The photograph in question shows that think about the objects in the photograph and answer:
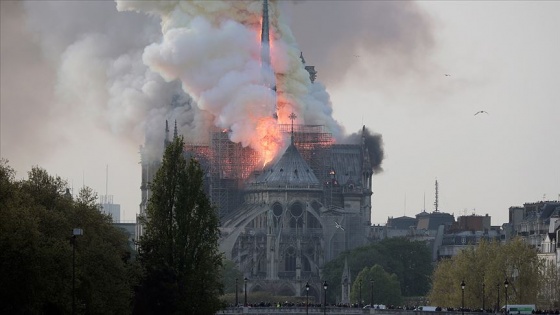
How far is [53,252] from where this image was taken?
407 feet

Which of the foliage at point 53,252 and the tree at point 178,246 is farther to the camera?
the tree at point 178,246

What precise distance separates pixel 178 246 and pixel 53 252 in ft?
64.1

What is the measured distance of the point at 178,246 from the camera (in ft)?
469

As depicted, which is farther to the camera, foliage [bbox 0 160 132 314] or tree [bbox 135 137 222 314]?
tree [bbox 135 137 222 314]

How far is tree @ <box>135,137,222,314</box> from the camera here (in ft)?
463

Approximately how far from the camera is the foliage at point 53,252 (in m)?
119

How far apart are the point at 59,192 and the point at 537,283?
220ft

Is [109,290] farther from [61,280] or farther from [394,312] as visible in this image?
[394,312]

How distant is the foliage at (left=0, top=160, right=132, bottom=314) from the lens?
391 ft

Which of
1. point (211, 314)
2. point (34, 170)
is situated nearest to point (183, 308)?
point (211, 314)

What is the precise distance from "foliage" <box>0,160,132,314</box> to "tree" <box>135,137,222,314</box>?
6.35 feet

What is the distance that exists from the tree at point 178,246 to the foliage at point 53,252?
1936 mm

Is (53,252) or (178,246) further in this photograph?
(178,246)

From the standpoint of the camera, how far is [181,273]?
142625 mm
